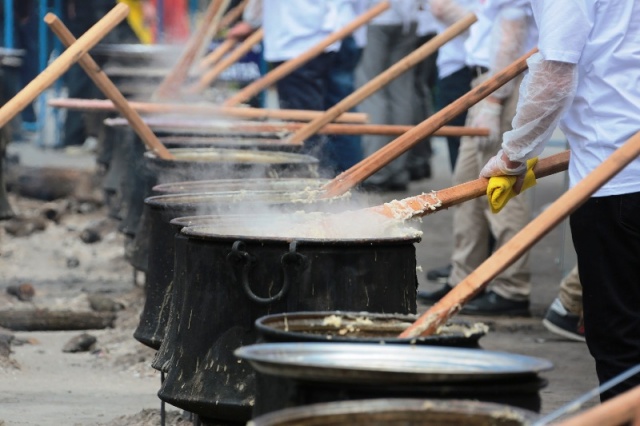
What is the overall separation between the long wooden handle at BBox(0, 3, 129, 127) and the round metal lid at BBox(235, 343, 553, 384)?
8.62ft

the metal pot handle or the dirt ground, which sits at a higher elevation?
the metal pot handle

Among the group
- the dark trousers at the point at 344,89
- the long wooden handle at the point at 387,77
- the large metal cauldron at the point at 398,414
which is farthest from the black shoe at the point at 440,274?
the large metal cauldron at the point at 398,414

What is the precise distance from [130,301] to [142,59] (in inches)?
178

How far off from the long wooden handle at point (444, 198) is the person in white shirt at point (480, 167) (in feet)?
8.74

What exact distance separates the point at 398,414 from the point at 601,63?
72.6 inches

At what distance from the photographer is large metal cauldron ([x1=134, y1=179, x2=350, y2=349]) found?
512 cm

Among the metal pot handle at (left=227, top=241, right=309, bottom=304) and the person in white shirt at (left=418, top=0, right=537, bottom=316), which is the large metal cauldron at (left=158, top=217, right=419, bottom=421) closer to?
the metal pot handle at (left=227, top=241, right=309, bottom=304)

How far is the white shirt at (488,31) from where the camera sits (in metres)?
7.15

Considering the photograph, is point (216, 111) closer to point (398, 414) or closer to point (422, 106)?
point (398, 414)

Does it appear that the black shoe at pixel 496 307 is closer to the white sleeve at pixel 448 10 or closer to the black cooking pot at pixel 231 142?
the black cooking pot at pixel 231 142

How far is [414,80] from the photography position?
1441cm

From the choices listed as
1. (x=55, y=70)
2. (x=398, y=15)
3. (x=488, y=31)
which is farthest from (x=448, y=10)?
(x=55, y=70)

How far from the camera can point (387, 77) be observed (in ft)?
23.1

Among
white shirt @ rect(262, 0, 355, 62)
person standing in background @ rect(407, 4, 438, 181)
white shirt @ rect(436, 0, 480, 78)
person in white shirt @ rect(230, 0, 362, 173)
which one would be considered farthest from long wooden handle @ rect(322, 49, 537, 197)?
person standing in background @ rect(407, 4, 438, 181)
